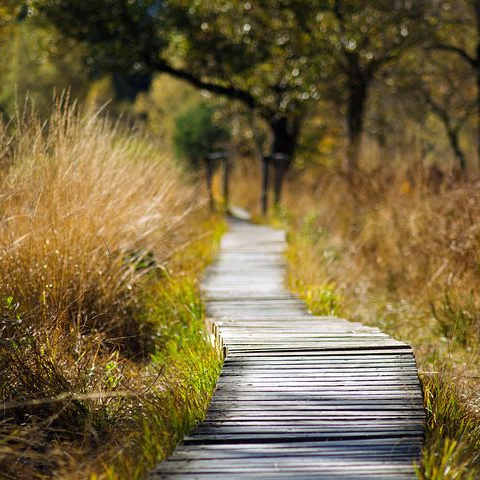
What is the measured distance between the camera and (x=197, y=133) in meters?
19.9

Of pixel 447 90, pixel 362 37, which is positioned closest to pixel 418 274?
pixel 362 37

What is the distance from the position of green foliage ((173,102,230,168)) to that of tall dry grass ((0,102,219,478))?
1458 centimetres

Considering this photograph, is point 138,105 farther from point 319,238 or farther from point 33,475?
point 33,475

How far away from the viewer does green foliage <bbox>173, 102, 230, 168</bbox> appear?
19.9 m

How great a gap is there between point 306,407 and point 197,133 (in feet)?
57.0

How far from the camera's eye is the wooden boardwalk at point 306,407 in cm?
249

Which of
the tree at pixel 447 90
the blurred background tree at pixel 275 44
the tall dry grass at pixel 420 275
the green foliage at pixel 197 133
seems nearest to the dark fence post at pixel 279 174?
the blurred background tree at pixel 275 44

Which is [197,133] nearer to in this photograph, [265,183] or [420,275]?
[265,183]

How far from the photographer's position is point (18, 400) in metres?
3.17

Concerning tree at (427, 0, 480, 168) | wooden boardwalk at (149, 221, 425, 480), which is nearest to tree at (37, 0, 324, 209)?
tree at (427, 0, 480, 168)

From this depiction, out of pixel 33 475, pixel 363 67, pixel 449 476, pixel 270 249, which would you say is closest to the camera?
pixel 449 476

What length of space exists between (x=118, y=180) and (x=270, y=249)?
9.42 feet

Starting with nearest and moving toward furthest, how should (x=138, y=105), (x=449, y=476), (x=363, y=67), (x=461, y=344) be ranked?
(x=449, y=476)
(x=461, y=344)
(x=363, y=67)
(x=138, y=105)

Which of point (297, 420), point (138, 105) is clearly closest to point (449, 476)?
point (297, 420)
